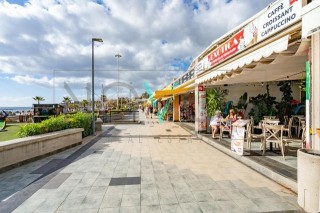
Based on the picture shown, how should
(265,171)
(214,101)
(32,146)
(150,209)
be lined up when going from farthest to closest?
(214,101), (32,146), (265,171), (150,209)

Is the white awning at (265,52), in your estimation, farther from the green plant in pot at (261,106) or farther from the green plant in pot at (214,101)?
the green plant in pot at (261,106)

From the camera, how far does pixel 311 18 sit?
143 inches

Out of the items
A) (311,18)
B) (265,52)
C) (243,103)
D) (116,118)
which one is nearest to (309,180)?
(311,18)

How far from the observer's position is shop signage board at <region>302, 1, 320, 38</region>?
3487mm

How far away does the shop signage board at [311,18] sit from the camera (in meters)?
3.49

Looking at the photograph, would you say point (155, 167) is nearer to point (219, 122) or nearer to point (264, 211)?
point (264, 211)

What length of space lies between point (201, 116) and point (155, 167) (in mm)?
6030

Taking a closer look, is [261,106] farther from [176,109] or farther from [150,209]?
[150,209]

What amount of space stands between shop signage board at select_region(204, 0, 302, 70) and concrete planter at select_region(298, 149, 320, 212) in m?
2.75

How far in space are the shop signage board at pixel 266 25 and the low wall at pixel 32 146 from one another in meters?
6.70

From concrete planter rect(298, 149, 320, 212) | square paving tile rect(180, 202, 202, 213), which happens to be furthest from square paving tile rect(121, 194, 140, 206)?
concrete planter rect(298, 149, 320, 212)

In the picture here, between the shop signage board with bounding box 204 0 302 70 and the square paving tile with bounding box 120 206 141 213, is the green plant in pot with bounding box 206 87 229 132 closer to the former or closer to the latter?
the shop signage board with bounding box 204 0 302 70

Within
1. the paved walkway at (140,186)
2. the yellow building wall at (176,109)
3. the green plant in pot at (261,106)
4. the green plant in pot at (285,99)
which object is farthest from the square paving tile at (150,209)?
→ the yellow building wall at (176,109)

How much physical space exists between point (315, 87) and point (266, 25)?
7.80 feet
